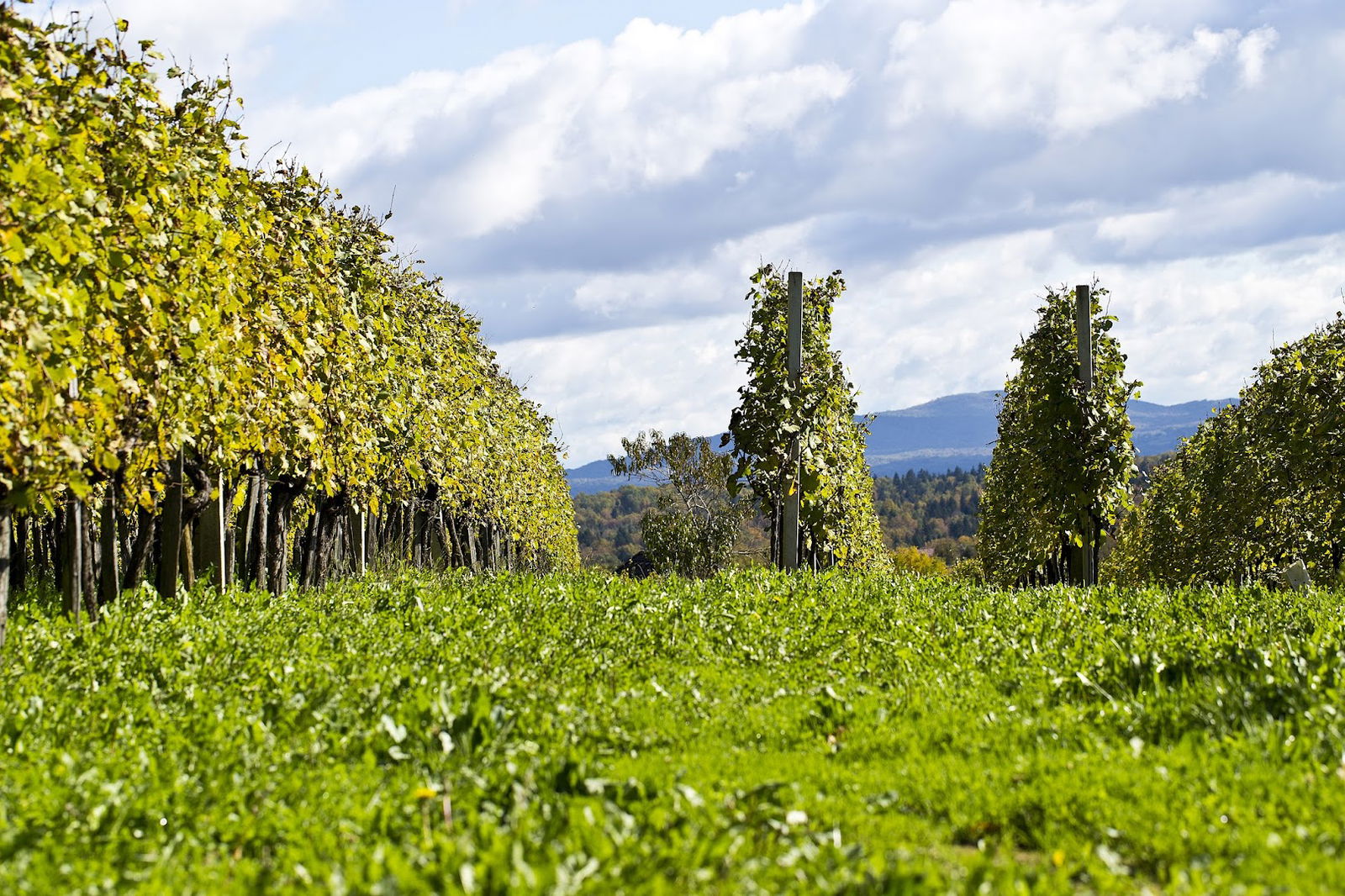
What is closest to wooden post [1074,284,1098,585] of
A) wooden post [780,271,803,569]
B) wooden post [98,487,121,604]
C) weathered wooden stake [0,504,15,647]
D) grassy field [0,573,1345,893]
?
wooden post [780,271,803,569]

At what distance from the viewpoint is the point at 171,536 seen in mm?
8258

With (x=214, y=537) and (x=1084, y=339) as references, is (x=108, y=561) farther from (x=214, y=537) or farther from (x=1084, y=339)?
(x=1084, y=339)

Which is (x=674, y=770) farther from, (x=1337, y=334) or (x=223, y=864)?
(x=1337, y=334)

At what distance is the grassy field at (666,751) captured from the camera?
3.36 meters

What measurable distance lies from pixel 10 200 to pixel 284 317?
12.6 ft

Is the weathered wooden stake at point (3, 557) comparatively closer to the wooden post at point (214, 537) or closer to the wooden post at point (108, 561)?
the wooden post at point (108, 561)

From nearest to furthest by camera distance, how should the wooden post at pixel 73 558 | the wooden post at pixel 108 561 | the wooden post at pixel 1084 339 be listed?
the wooden post at pixel 73 558 < the wooden post at pixel 108 561 < the wooden post at pixel 1084 339

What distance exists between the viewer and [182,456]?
798 cm

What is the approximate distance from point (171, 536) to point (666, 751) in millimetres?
5084

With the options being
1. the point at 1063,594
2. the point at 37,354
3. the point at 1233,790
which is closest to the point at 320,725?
the point at 37,354

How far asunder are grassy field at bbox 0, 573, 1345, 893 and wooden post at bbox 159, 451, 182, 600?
594mm

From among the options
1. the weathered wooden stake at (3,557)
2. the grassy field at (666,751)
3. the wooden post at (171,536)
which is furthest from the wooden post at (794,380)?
the weathered wooden stake at (3,557)

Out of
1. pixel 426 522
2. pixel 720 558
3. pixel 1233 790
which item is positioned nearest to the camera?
pixel 1233 790

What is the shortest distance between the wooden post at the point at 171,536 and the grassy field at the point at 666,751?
1.95 feet
